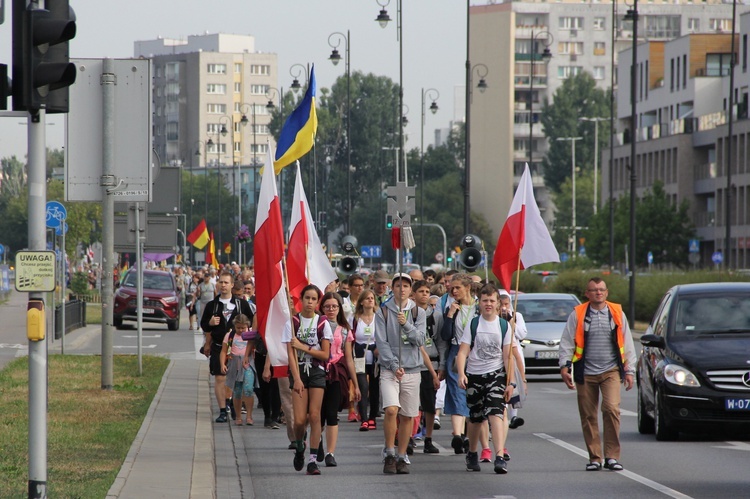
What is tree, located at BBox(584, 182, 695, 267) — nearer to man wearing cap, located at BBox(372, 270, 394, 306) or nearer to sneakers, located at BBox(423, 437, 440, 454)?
man wearing cap, located at BBox(372, 270, 394, 306)

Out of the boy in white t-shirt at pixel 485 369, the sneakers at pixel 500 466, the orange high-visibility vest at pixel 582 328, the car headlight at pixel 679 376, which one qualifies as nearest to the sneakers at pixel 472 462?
the boy in white t-shirt at pixel 485 369

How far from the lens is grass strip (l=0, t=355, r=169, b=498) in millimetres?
11430

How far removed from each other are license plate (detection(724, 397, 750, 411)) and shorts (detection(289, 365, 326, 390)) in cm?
417

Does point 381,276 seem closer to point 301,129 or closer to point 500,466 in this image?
point 301,129

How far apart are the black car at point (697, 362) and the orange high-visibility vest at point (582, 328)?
206 centimetres

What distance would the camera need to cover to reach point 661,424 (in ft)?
50.8

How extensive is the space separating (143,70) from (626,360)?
10.3 meters

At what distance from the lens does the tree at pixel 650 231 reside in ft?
274

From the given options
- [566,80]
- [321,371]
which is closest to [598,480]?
[321,371]

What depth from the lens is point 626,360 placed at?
519 inches

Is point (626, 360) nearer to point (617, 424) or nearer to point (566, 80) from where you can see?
point (617, 424)

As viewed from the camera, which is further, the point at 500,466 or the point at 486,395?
the point at 486,395

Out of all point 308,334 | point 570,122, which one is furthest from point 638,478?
point 570,122

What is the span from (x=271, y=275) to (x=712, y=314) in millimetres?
4887
